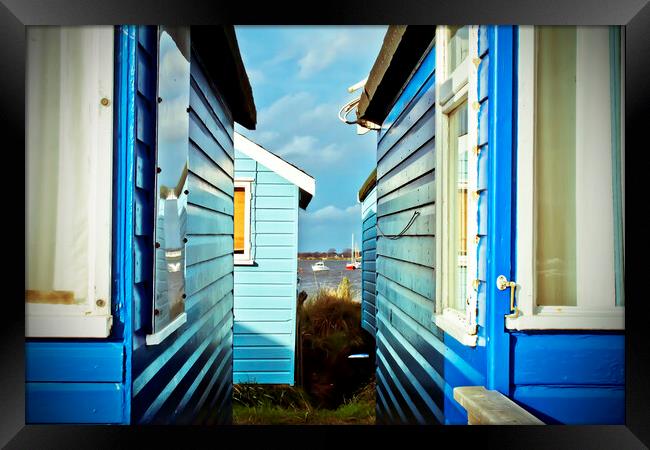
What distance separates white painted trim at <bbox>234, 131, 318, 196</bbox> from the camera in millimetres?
5926

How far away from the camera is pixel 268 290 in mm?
6109

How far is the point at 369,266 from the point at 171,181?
24.7 feet

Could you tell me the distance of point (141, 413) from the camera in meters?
2.00

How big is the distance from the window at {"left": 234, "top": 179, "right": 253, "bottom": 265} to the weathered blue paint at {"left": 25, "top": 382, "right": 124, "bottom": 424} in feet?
13.7

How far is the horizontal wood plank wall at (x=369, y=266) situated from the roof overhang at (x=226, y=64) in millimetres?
4727

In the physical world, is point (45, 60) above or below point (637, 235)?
above

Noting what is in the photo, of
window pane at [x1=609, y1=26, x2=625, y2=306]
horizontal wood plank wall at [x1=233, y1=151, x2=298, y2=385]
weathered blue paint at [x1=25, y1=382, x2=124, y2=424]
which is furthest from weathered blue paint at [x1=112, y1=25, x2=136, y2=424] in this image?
horizontal wood plank wall at [x1=233, y1=151, x2=298, y2=385]

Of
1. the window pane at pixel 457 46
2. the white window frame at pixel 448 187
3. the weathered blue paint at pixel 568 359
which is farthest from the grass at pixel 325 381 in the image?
the window pane at pixel 457 46

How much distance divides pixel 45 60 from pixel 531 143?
1928 mm

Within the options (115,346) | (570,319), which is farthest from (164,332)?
(570,319)

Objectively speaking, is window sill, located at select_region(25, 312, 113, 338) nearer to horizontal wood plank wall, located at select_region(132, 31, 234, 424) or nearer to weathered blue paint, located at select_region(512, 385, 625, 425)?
horizontal wood plank wall, located at select_region(132, 31, 234, 424)

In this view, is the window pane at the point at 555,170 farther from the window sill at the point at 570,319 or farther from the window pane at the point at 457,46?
the window pane at the point at 457,46

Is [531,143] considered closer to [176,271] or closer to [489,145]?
[489,145]

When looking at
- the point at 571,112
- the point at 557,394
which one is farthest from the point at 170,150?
the point at 557,394
